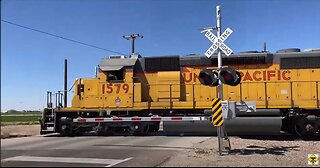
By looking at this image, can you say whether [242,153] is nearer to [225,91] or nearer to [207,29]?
[207,29]

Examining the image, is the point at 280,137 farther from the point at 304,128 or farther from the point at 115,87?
the point at 115,87

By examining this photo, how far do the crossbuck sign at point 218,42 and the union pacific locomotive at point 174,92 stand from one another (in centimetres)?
645

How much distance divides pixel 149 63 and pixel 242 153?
8.94 m

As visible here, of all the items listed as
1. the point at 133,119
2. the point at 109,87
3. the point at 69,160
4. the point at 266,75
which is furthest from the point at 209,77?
the point at 109,87

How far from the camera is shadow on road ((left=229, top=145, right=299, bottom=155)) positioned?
40.9 ft

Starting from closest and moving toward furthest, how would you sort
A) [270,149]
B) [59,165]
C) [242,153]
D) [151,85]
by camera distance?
[59,165] → [242,153] → [270,149] → [151,85]

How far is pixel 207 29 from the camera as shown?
12.3 m

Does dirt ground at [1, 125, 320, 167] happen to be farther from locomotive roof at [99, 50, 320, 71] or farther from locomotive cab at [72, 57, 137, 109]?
locomotive cab at [72, 57, 137, 109]

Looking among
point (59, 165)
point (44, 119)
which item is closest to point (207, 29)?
point (59, 165)

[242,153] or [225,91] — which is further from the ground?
[225,91]

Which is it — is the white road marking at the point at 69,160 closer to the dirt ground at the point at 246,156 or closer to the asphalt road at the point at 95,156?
the asphalt road at the point at 95,156

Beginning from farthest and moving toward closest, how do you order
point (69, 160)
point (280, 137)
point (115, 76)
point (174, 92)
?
point (115, 76) < point (174, 92) < point (280, 137) < point (69, 160)

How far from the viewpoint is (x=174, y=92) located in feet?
62.7

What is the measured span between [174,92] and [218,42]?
24.0 ft
